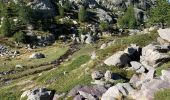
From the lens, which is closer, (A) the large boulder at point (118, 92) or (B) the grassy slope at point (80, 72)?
(A) the large boulder at point (118, 92)

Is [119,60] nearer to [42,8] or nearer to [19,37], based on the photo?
[19,37]

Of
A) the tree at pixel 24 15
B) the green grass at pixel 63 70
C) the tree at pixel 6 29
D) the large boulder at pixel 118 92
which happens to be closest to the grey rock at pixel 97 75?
the large boulder at pixel 118 92

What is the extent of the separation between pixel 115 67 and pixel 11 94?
14435mm

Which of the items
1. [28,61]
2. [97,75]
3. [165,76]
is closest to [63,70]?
[97,75]

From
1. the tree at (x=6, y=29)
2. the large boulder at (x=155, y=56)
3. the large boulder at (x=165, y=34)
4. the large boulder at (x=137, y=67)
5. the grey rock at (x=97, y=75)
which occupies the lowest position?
the tree at (x=6, y=29)

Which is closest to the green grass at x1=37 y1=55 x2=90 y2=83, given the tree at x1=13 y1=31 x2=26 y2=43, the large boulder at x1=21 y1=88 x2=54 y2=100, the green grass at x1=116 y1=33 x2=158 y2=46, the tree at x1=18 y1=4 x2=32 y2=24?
the green grass at x1=116 y1=33 x2=158 y2=46

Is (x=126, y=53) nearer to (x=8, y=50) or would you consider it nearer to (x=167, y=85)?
(x=167, y=85)

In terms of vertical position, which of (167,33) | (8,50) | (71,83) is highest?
(167,33)

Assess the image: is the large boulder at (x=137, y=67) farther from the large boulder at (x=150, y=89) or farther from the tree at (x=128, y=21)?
the tree at (x=128, y=21)

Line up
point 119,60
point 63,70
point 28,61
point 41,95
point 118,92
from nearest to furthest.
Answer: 1. point 118,92
2. point 41,95
3. point 119,60
4. point 63,70
5. point 28,61

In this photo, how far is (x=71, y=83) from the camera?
45.3m

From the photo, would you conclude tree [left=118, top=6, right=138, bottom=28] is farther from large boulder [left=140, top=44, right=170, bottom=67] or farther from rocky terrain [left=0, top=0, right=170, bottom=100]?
large boulder [left=140, top=44, right=170, bottom=67]

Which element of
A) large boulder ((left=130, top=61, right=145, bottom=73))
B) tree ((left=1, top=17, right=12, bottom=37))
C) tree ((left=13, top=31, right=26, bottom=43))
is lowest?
tree ((left=13, top=31, right=26, bottom=43))

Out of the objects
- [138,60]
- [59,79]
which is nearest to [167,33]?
[138,60]
